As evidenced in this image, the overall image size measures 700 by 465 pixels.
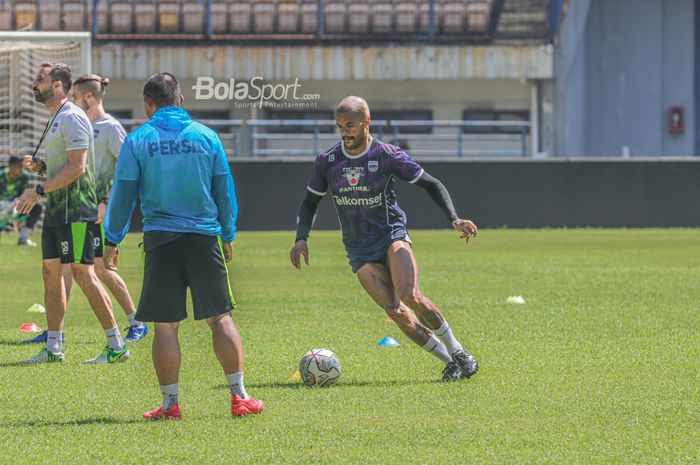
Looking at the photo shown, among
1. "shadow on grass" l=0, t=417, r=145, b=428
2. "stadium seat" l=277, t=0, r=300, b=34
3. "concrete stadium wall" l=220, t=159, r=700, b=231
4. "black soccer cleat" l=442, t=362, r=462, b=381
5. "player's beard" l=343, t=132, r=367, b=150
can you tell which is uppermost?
"stadium seat" l=277, t=0, r=300, b=34

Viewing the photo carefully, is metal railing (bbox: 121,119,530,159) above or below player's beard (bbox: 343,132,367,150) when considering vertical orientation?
above

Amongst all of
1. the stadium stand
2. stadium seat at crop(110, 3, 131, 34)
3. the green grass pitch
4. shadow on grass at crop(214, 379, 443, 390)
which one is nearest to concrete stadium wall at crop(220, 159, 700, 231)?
the stadium stand

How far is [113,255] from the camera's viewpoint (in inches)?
421

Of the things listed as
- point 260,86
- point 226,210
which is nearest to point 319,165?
point 226,210

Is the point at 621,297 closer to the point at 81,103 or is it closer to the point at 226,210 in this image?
the point at 81,103

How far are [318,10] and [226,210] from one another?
3420 cm

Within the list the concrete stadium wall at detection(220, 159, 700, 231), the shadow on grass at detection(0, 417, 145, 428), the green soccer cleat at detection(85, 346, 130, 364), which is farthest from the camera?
the concrete stadium wall at detection(220, 159, 700, 231)

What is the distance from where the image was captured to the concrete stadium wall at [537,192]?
30734mm

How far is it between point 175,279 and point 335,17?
34.9 meters

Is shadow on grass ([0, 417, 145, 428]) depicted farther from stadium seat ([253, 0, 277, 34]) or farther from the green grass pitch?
stadium seat ([253, 0, 277, 34])

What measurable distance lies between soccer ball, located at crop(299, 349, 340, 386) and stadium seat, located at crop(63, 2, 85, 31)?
33.8m

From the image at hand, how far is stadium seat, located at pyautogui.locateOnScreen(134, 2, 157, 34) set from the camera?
41.1 m

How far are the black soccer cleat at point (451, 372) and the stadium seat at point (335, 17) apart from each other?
3354cm

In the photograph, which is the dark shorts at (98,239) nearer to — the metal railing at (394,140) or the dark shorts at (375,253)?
the dark shorts at (375,253)
